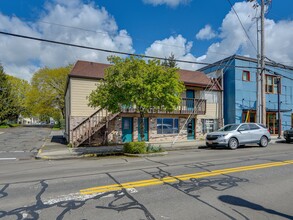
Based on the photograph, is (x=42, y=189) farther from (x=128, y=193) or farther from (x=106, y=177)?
(x=128, y=193)

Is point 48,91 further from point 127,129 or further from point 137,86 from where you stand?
point 137,86

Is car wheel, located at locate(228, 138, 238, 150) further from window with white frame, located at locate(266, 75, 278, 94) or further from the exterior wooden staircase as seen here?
window with white frame, located at locate(266, 75, 278, 94)

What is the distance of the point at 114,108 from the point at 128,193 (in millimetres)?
7258

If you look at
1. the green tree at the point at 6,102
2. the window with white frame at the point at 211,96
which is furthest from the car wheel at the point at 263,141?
the green tree at the point at 6,102

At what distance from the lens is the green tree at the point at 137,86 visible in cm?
1167

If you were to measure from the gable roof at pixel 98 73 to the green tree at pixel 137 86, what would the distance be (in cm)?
560

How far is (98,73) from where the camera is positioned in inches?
713

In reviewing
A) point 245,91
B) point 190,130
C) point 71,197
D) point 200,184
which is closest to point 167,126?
point 190,130

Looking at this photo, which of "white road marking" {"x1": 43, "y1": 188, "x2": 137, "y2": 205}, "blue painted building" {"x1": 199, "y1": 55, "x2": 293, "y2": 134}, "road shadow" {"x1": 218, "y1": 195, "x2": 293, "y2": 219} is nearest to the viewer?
"road shadow" {"x1": 218, "y1": 195, "x2": 293, "y2": 219}

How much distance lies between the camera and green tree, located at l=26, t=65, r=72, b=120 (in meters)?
42.3

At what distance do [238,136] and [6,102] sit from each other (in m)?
42.3

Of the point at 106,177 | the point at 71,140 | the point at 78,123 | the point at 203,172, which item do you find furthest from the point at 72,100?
the point at 203,172

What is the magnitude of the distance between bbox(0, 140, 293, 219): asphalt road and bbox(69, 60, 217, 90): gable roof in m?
10.5

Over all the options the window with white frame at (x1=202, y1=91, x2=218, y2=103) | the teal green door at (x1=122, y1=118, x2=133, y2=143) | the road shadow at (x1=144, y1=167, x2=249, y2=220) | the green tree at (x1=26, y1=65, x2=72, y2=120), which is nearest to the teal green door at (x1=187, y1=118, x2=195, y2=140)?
the window with white frame at (x1=202, y1=91, x2=218, y2=103)
